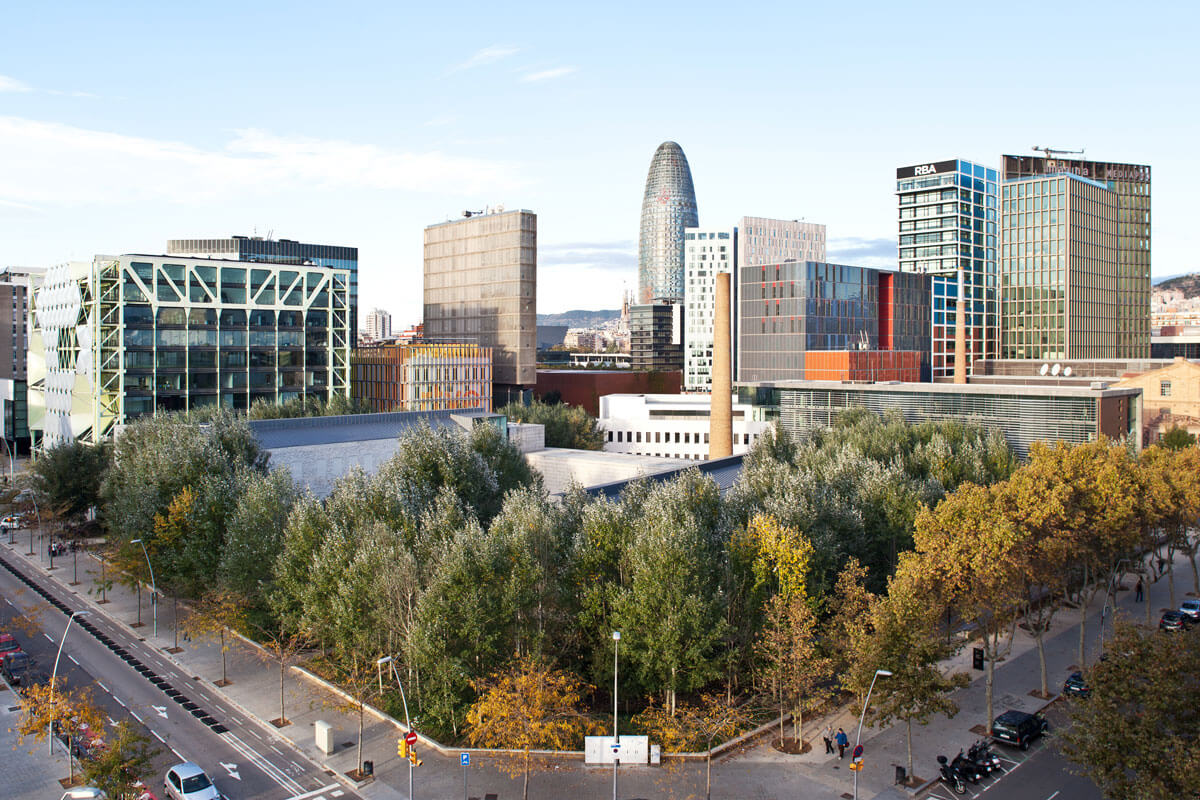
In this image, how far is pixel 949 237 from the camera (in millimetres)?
190375

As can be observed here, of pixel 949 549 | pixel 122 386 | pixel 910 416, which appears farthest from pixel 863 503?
pixel 122 386

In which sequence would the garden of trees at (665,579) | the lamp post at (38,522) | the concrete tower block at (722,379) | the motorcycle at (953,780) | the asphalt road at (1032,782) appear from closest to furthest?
the asphalt road at (1032,782) < the motorcycle at (953,780) < the garden of trees at (665,579) < the lamp post at (38,522) < the concrete tower block at (722,379)

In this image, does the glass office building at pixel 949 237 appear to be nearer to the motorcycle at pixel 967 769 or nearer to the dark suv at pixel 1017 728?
the dark suv at pixel 1017 728

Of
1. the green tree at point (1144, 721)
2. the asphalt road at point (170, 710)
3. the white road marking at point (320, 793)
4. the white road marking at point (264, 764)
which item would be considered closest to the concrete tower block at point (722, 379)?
the asphalt road at point (170, 710)

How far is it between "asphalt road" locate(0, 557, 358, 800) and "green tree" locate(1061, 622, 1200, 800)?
2606 centimetres

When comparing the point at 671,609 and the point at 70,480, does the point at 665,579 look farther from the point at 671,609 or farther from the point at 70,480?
the point at 70,480

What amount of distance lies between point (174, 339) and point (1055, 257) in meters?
176

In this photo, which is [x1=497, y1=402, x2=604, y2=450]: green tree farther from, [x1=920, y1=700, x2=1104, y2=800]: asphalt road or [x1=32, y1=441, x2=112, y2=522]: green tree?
[x1=920, y1=700, x2=1104, y2=800]: asphalt road

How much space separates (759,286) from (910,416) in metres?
64.3

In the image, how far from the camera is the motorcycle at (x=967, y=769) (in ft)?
111

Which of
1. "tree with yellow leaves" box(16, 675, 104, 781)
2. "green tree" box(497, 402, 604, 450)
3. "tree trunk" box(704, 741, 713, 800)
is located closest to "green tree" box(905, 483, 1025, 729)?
"tree trunk" box(704, 741, 713, 800)

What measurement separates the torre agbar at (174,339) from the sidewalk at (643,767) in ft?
201

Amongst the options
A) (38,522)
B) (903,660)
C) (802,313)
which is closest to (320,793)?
(903,660)

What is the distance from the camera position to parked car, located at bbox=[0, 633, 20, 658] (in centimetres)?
4691
